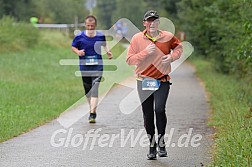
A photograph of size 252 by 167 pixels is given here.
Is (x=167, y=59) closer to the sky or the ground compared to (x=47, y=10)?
closer to the sky

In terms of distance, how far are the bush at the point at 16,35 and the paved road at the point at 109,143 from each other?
18860 millimetres

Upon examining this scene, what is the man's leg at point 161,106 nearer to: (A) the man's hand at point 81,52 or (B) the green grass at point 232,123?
(B) the green grass at point 232,123

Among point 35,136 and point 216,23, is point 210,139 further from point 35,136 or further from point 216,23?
point 216,23

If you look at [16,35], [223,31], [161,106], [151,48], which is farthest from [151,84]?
[16,35]

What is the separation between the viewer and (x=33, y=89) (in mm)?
18516

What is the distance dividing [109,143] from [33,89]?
8622mm

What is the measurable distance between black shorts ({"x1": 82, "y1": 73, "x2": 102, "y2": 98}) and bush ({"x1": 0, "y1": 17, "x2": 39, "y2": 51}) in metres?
19.9

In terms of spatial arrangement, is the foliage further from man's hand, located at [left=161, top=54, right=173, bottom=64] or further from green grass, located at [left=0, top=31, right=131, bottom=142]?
green grass, located at [left=0, top=31, right=131, bottom=142]

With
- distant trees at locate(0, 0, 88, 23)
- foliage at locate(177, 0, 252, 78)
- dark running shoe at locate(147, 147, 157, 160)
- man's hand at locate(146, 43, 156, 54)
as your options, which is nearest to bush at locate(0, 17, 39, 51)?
foliage at locate(177, 0, 252, 78)

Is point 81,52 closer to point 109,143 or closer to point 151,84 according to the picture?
point 109,143

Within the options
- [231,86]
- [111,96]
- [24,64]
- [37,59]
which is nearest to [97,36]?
[111,96]

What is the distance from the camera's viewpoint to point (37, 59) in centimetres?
2984

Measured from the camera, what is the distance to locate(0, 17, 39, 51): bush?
33438 millimetres

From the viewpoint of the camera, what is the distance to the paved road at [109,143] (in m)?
8.79
